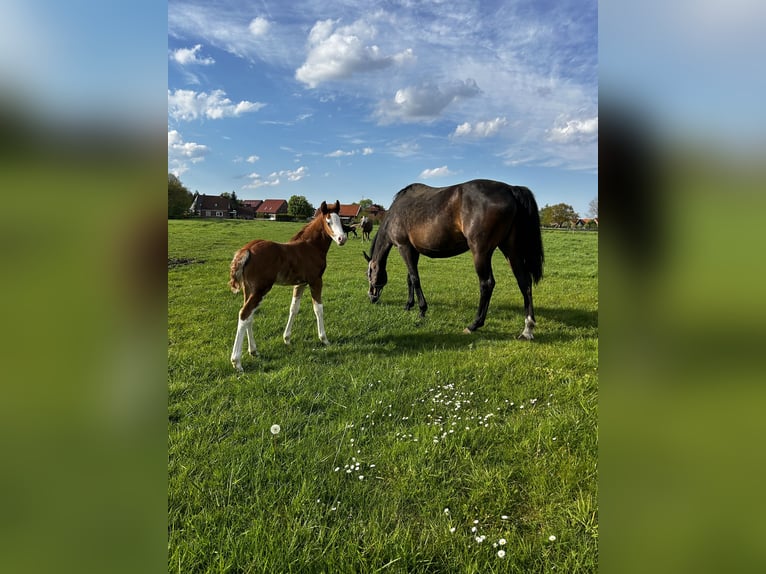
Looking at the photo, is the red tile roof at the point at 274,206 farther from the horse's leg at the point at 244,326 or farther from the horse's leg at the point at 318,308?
the horse's leg at the point at 244,326

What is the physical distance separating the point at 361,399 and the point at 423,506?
1544mm

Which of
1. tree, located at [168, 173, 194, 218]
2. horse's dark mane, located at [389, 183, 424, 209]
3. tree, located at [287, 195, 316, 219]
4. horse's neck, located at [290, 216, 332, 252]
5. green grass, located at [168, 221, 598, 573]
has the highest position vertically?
tree, located at [287, 195, 316, 219]

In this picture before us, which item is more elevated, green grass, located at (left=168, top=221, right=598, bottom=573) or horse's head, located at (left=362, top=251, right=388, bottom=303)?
horse's head, located at (left=362, top=251, right=388, bottom=303)

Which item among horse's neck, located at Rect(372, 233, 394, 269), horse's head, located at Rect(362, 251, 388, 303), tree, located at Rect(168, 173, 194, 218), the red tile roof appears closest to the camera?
tree, located at Rect(168, 173, 194, 218)

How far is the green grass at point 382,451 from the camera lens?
200 centimetres

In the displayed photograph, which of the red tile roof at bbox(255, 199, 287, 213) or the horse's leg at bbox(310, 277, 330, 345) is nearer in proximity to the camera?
the horse's leg at bbox(310, 277, 330, 345)

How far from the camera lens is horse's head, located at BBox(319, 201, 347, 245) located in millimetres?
5361

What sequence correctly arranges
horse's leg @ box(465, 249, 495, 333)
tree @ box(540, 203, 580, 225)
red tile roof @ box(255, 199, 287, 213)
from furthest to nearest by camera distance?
red tile roof @ box(255, 199, 287, 213)
horse's leg @ box(465, 249, 495, 333)
tree @ box(540, 203, 580, 225)

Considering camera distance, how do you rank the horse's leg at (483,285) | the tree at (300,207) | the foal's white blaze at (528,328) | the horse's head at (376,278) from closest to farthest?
the foal's white blaze at (528,328)
the horse's leg at (483,285)
the horse's head at (376,278)
the tree at (300,207)

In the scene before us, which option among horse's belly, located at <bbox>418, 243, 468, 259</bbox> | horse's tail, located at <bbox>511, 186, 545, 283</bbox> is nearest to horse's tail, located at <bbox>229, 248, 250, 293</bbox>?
horse's belly, located at <bbox>418, 243, 468, 259</bbox>

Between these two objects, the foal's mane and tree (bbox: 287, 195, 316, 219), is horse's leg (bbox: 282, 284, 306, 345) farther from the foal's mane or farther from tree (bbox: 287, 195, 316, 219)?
tree (bbox: 287, 195, 316, 219)

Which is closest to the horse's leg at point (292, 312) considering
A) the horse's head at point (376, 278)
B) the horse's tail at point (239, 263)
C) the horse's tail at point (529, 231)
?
the horse's tail at point (239, 263)

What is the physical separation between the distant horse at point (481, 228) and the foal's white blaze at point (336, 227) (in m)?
2.28
